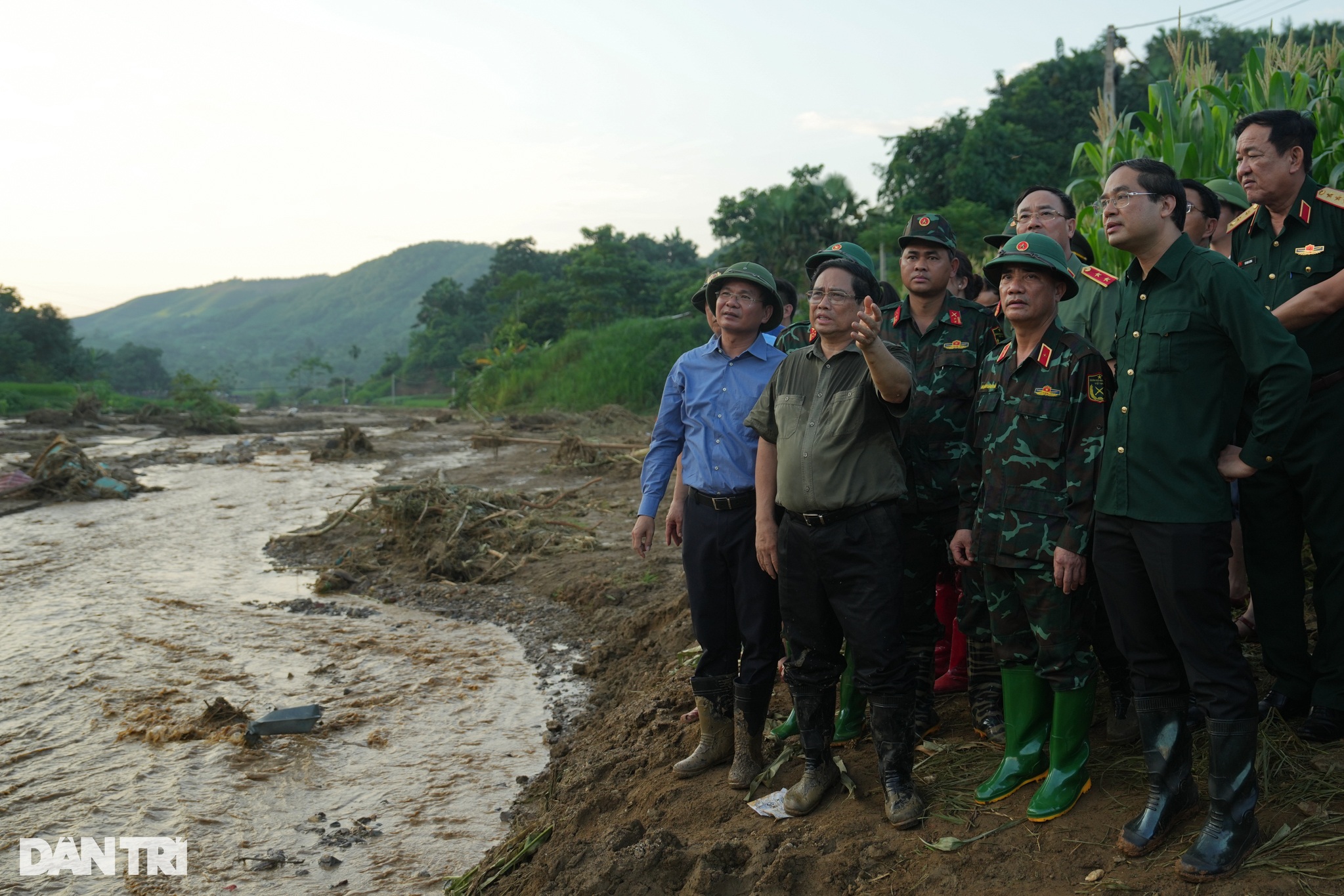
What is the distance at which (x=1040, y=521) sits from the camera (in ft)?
9.47

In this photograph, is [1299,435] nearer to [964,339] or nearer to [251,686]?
[964,339]

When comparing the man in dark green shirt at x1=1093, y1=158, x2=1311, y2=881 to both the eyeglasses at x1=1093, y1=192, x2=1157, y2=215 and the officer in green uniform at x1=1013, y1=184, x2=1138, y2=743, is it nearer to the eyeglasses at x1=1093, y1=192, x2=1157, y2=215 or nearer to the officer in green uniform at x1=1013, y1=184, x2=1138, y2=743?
the eyeglasses at x1=1093, y1=192, x2=1157, y2=215

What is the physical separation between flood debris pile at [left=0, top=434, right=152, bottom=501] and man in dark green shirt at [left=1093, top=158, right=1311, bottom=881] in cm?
1444

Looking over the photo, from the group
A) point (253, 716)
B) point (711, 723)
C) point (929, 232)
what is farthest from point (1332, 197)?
point (253, 716)

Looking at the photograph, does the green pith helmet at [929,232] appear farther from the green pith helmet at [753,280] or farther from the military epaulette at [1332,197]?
the military epaulette at [1332,197]

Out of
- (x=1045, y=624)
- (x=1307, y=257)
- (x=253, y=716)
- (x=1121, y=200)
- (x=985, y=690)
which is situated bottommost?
(x=253, y=716)

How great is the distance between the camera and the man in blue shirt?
354 cm

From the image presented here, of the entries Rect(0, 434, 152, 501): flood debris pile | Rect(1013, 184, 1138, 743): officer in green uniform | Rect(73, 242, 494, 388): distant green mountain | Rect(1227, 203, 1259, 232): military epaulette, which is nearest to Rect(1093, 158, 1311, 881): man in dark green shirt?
Rect(1013, 184, 1138, 743): officer in green uniform

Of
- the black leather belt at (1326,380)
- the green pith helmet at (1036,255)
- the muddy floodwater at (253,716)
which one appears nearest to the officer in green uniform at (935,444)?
the green pith helmet at (1036,255)

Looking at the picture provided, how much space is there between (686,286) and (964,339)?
32119 millimetres

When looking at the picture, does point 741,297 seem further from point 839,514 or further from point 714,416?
point 839,514

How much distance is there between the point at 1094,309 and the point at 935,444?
2.53 ft

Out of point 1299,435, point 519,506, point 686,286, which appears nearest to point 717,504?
point 1299,435

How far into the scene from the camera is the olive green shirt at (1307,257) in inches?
118
